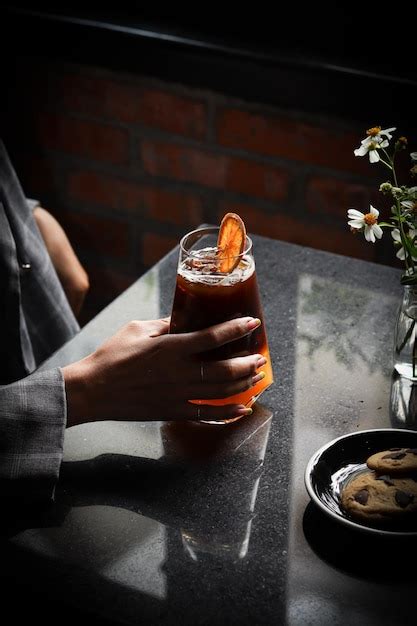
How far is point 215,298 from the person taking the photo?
899mm

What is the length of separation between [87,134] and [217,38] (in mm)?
420

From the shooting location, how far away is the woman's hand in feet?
2.97

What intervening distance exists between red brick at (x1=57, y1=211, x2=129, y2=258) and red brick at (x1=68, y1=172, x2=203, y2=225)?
5 centimetres

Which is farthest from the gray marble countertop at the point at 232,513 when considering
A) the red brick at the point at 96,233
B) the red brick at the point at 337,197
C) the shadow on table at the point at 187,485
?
the red brick at the point at 96,233

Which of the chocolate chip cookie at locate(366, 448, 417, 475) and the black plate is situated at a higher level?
the chocolate chip cookie at locate(366, 448, 417, 475)

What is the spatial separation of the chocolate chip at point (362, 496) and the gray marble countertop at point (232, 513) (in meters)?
0.04

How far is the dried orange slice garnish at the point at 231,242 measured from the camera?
35.3 inches

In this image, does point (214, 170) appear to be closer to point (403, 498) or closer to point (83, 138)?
point (83, 138)

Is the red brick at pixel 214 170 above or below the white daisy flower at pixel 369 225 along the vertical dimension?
below

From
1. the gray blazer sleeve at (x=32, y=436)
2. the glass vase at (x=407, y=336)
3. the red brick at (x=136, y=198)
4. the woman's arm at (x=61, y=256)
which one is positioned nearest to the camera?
the gray blazer sleeve at (x=32, y=436)

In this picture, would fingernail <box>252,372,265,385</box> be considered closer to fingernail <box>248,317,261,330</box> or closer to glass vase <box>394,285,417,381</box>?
fingernail <box>248,317,261,330</box>

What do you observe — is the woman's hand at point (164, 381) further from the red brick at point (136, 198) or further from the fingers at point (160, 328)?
the red brick at point (136, 198)

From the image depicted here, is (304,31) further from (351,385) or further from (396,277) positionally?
(351,385)

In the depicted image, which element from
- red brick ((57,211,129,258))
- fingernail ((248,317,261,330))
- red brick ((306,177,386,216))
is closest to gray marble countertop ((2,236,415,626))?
fingernail ((248,317,261,330))
